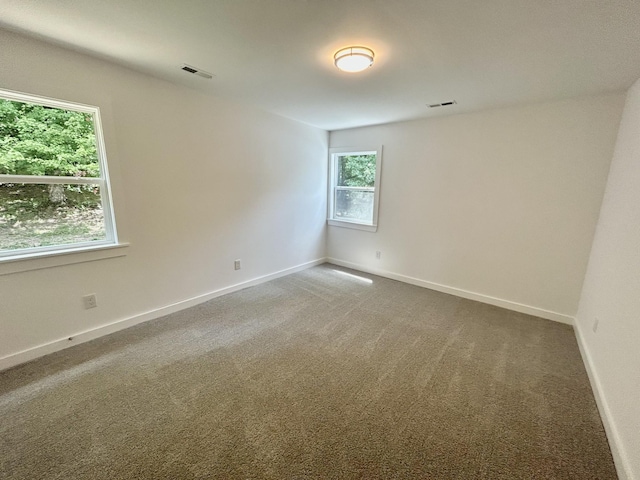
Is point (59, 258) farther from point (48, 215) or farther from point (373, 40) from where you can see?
point (373, 40)

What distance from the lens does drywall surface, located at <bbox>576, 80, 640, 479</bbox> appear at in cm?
136

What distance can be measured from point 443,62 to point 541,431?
99.1 inches

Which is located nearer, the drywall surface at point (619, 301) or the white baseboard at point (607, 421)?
the white baseboard at point (607, 421)

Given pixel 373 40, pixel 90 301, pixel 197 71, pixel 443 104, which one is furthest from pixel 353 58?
pixel 90 301

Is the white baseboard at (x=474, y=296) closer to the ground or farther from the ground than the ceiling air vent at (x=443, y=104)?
closer to the ground

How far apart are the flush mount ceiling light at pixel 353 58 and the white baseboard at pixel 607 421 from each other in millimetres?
2712

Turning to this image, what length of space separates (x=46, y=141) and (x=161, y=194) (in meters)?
0.85

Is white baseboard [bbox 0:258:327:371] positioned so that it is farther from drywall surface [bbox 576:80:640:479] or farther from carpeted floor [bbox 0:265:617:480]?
drywall surface [bbox 576:80:640:479]

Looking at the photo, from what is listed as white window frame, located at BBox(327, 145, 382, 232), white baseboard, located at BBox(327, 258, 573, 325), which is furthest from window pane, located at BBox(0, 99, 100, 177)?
white baseboard, located at BBox(327, 258, 573, 325)

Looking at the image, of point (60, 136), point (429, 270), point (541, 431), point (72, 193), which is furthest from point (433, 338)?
point (60, 136)

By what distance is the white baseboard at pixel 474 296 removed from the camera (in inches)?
112

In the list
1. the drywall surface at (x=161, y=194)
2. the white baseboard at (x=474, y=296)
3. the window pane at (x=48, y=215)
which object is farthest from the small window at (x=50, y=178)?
the white baseboard at (x=474, y=296)

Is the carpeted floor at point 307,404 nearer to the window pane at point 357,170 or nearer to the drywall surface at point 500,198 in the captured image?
the drywall surface at point 500,198

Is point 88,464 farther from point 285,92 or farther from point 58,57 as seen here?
point 285,92
